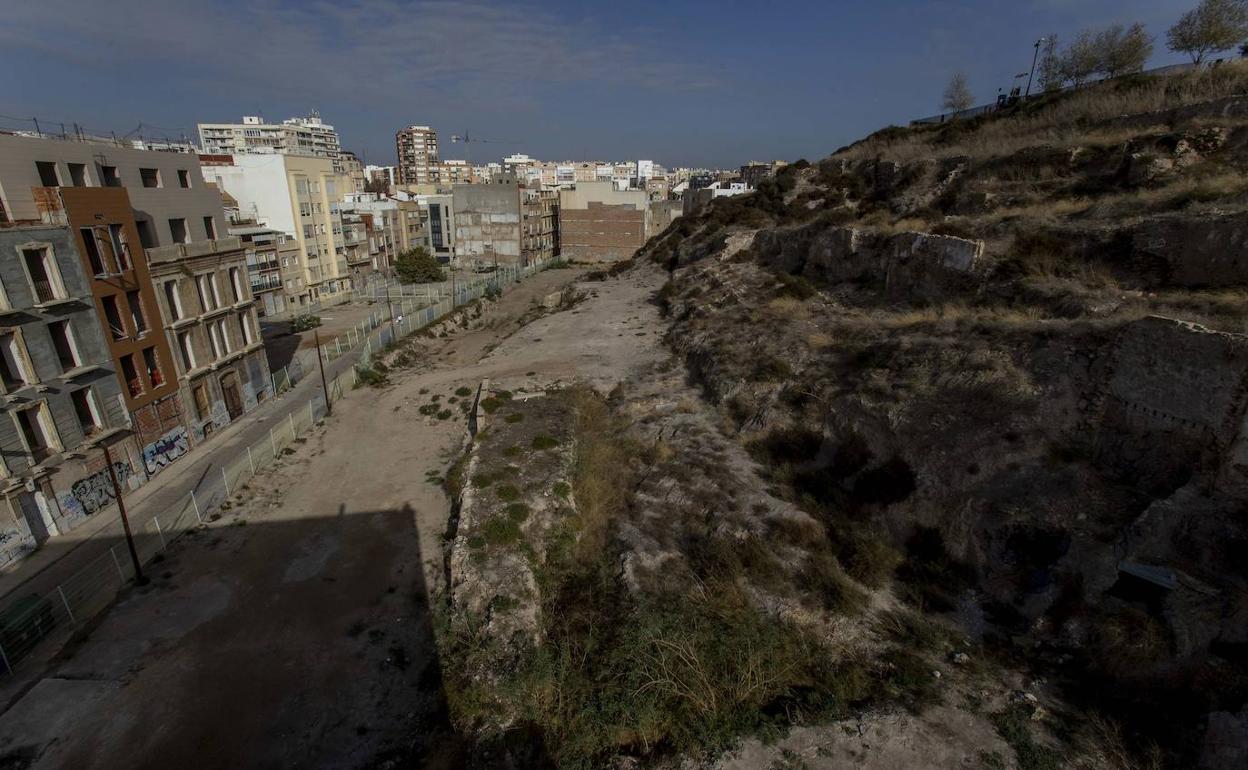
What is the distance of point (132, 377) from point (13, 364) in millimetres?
5896

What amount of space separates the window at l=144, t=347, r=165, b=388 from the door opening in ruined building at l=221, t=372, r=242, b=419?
508cm

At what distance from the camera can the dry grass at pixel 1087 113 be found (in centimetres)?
3500

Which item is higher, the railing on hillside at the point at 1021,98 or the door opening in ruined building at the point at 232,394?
the railing on hillside at the point at 1021,98

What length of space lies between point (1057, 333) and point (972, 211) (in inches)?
824

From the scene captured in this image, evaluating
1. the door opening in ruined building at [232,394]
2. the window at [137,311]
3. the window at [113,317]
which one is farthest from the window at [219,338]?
the window at [113,317]

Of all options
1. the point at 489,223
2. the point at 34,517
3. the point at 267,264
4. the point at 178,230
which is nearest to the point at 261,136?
the point at 489,223

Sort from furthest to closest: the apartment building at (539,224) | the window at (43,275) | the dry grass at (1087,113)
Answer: the apartment building at (539,224) → the dry grass at (1087,113) → the window at (43,275)

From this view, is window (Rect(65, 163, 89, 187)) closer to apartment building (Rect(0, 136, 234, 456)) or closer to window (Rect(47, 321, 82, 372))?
apartment building (Rect(0, 136, 234, 456))

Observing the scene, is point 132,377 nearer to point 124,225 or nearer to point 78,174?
point 124,225

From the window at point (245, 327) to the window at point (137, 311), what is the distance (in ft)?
24.5

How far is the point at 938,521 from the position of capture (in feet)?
61.1

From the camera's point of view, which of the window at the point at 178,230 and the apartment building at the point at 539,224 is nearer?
the window at the point at 178,230

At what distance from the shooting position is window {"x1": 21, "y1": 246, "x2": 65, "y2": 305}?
80.0 ft

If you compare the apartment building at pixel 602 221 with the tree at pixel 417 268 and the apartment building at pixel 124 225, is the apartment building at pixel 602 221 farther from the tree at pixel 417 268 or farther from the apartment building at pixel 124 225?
the apartment building at pixel 124 225
